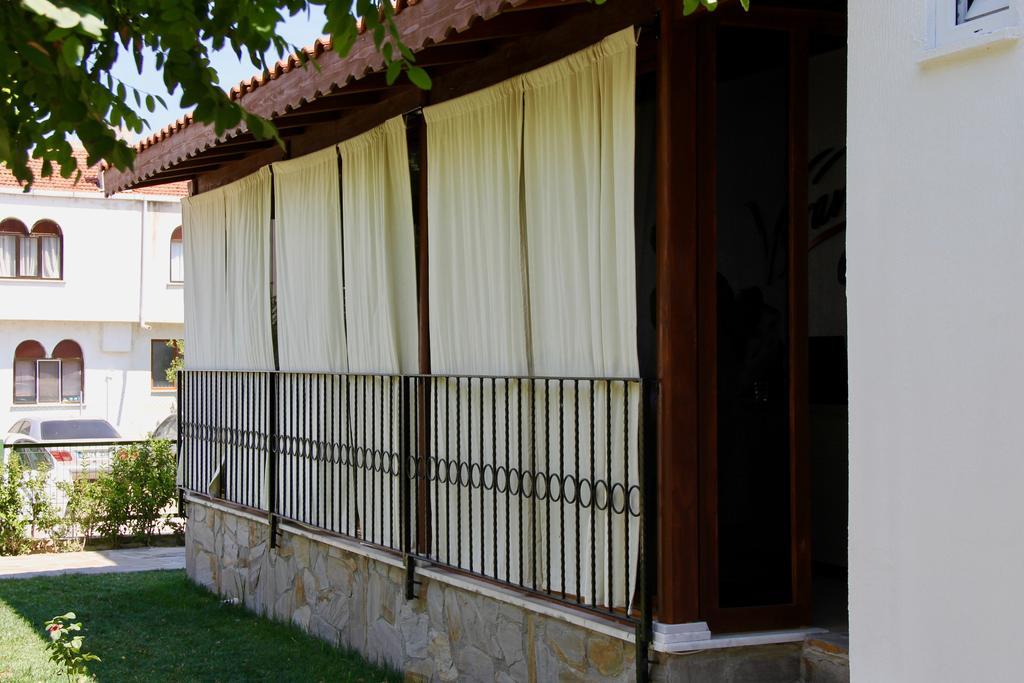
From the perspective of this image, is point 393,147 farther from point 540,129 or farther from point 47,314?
point 47,314

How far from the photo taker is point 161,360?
31.4 m

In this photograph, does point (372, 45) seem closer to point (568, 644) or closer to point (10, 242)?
point (568, 644)

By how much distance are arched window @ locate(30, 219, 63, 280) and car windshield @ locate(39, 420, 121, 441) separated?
6910 mm

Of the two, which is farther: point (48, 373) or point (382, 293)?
point (48, 373)

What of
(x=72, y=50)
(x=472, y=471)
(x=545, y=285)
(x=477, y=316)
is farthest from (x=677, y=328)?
(x=72, y=50)

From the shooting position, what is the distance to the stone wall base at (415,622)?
4.85 m

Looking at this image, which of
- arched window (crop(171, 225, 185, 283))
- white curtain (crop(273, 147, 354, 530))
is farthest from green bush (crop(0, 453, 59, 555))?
arched window (crop(171, 225, 185, 283))

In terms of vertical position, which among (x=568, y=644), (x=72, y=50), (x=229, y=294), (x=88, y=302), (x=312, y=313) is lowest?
(x=568, y=644)

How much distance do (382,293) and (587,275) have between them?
2.08 metres

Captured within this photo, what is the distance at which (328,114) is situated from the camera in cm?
782

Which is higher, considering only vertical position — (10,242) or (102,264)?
(10,242)

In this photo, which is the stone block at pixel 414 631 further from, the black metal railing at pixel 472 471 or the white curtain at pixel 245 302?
the white curtain at pixel 245 302

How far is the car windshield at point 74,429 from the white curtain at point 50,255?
22.8ft

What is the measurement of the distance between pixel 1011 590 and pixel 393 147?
468 cm
